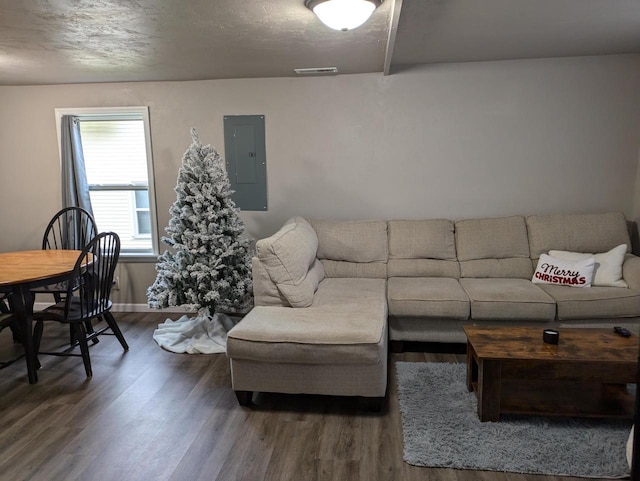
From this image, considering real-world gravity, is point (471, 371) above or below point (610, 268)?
below

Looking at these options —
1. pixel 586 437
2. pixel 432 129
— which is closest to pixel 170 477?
pixel 586 437

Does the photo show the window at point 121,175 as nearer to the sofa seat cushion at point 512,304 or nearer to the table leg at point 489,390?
the sofa seat cushion at point 512,304

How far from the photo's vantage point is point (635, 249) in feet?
12.4

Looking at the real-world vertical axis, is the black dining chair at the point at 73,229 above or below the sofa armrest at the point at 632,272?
above

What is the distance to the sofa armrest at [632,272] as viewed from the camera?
322 cm

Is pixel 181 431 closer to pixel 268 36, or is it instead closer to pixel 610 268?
pixel 268 36

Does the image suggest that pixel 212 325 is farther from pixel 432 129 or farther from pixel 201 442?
pixel 432 129

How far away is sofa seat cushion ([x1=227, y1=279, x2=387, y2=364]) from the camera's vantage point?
2461 mm

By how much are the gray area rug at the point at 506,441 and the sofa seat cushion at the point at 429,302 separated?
645 mm

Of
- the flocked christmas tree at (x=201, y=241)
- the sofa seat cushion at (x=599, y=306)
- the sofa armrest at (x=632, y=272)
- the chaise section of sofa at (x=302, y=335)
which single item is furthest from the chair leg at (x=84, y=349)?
the sofa armrest at (x=632, y=272)

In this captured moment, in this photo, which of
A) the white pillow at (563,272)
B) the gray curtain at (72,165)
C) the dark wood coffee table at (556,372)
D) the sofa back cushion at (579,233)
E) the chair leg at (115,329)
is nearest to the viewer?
the dark wood coffee table at (556,372)

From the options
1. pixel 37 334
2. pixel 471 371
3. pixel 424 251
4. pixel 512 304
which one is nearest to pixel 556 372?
pixel 471 371

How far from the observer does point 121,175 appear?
4.50m

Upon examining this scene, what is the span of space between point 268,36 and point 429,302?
2102 millimetres
